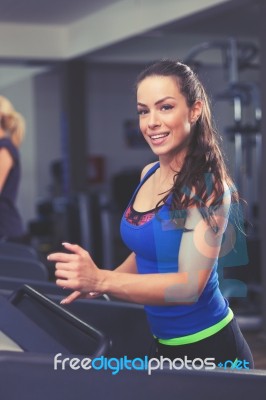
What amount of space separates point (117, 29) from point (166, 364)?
4931mm

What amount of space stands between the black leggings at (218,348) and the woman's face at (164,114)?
363 mm

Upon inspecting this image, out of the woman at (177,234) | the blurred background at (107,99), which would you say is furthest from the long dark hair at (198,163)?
the blurred background at (107,99)

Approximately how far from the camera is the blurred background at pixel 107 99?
4.92 m

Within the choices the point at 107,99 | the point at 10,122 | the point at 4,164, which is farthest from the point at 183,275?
the point at 107,99

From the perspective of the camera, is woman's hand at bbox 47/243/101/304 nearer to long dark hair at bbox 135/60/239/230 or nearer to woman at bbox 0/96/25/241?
long dark hair at bbox 135/60/239/230

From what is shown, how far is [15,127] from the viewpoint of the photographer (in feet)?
11.4

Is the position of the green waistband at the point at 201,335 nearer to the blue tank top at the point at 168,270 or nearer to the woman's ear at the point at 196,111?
the blue tank top at the point at 168,270

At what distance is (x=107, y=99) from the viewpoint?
931cm

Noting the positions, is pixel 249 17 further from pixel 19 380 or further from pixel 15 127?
pixel 19 380

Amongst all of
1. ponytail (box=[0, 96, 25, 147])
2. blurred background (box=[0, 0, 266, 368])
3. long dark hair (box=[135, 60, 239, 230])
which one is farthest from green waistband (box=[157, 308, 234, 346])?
ponytail (box=[0, 96, 25, 147])

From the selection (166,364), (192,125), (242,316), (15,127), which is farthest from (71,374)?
(242,316)

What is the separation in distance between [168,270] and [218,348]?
192mm

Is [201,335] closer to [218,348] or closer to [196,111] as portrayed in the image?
[218,348]

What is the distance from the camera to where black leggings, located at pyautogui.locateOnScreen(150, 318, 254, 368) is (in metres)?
1.42
